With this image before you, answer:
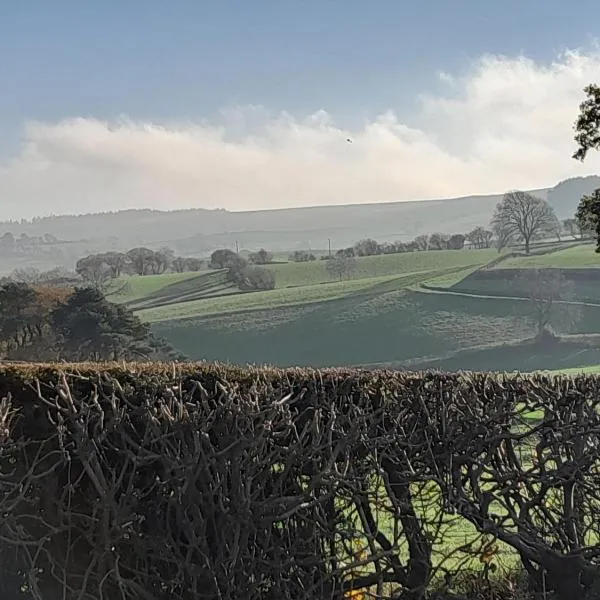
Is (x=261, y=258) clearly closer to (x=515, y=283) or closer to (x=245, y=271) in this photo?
(x=245, y=271)

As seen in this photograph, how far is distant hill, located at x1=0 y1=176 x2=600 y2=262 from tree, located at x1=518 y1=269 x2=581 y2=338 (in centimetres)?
3864

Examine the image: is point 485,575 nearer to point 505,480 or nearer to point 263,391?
point 505,480

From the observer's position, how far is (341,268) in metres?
64.8

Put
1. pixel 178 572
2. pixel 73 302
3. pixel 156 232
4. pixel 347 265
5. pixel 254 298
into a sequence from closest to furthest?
pixel 178 572
pixel 73 302
pixel 254 298
pixel 347 265
pixel 156 232

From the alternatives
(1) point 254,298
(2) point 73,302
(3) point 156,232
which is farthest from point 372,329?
(3) point 156,232

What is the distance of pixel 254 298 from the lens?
53125mm

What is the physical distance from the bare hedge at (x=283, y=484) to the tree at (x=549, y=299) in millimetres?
41424

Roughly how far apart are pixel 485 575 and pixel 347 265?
2396 inches

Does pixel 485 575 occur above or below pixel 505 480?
below

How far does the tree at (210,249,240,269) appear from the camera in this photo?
62781 mm

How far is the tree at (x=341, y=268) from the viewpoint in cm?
6456

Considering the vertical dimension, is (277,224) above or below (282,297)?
above

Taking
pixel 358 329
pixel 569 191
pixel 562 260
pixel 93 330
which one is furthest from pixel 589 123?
pixel 569 191

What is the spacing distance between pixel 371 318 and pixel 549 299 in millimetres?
A: 11384
